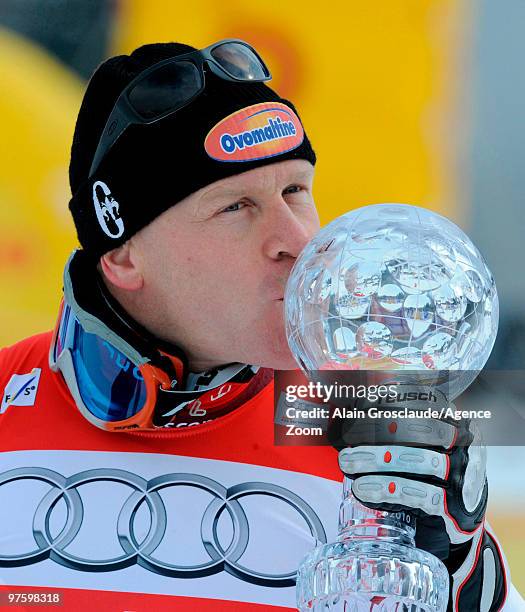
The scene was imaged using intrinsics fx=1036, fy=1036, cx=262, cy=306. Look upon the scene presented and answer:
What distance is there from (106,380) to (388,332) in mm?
662

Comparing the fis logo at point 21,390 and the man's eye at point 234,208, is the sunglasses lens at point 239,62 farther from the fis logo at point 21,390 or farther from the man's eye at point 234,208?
the fis logo at point 21,390

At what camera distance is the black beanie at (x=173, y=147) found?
164 cm

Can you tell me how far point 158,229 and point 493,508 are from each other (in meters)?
1.60

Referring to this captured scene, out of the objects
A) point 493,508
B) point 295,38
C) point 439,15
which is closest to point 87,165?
point 493,508

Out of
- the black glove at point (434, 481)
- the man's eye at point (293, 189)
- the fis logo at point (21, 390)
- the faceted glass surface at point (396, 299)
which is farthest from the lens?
the fis logo at point (21, 390)

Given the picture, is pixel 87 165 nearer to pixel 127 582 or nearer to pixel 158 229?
pixel 158 229

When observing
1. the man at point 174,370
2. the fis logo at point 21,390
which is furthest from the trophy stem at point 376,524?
the fis logo at point 21,390

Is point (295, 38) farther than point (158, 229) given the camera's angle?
Yes

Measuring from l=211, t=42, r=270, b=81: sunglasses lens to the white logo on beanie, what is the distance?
0.29 metres

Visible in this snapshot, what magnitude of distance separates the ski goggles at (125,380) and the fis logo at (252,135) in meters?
0.34

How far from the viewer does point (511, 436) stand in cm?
238

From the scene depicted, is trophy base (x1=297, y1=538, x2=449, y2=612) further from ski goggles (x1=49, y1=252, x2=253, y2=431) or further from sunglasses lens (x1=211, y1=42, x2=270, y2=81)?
sunglasses lens (x1=211, y1=42, x2=270, y2=81)

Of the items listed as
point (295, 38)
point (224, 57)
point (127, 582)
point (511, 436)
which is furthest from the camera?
point (295, 38)

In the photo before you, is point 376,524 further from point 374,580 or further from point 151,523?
point 151,523
